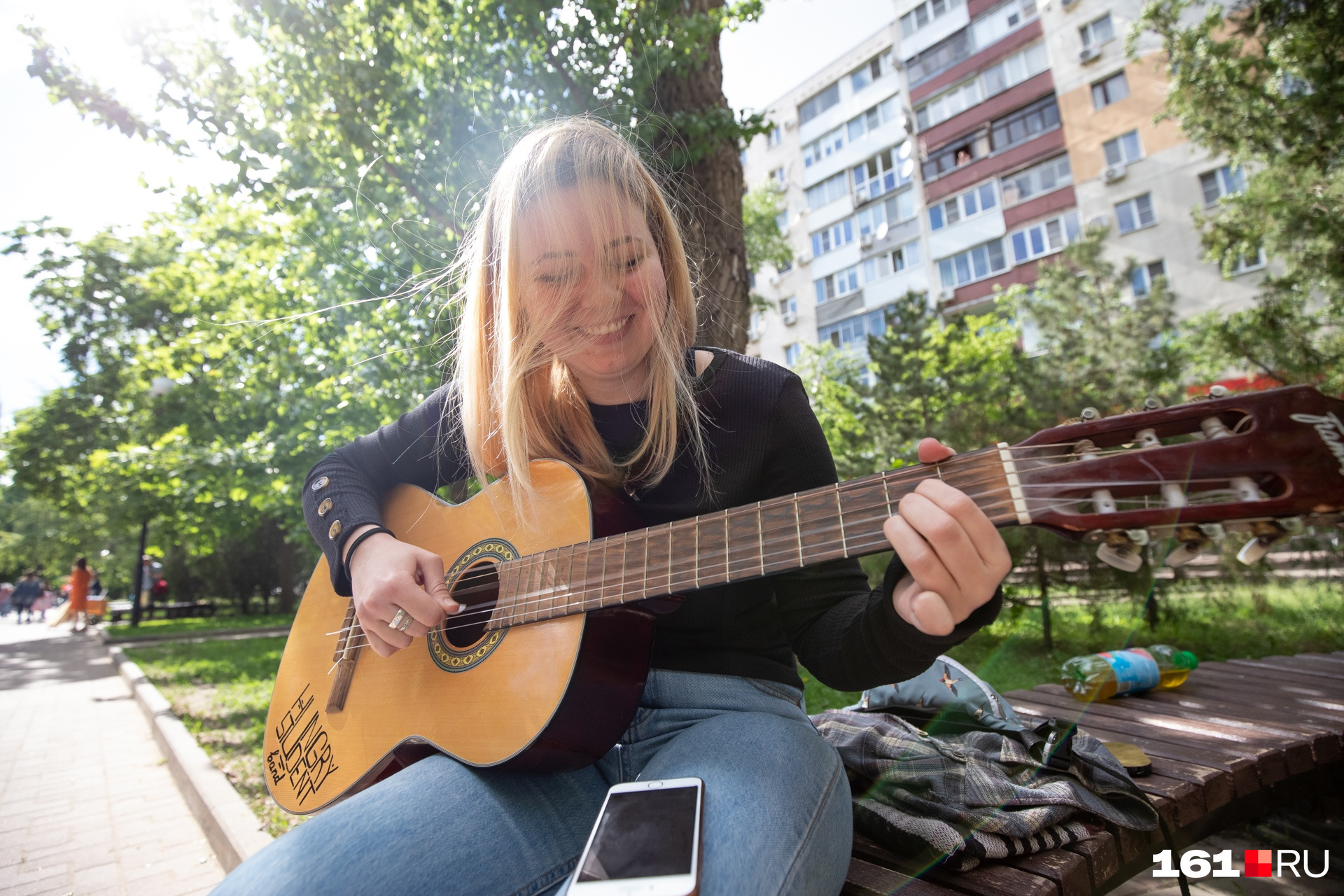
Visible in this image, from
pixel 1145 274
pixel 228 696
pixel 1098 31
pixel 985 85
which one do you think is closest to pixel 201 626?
pixel 228 696

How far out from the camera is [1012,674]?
20.1 ft

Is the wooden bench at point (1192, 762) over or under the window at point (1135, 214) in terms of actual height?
under

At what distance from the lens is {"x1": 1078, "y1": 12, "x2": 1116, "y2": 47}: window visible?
75.6ft

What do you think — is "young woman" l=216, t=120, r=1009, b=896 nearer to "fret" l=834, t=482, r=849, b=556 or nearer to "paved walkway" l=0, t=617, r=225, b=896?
"fret" l=834, t=482, r=849, b=556

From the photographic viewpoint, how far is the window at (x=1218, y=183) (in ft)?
66.3

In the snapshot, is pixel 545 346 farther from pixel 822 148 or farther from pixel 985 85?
pixel 822 148

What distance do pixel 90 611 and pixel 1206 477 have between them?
1226 inches

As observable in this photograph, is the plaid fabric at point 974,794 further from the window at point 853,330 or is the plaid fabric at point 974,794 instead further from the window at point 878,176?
the window at point 878,176

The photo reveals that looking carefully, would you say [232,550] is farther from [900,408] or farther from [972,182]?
[972,182]

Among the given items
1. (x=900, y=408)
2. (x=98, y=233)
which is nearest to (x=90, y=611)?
(x=98, y=233)

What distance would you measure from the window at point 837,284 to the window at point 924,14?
9969mm

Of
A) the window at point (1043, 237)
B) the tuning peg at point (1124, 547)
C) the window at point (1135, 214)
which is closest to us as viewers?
the tuning peg at point (1124, 547)

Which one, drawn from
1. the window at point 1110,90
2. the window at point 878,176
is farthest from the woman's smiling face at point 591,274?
the window at point 878,176

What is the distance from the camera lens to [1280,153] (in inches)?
359
